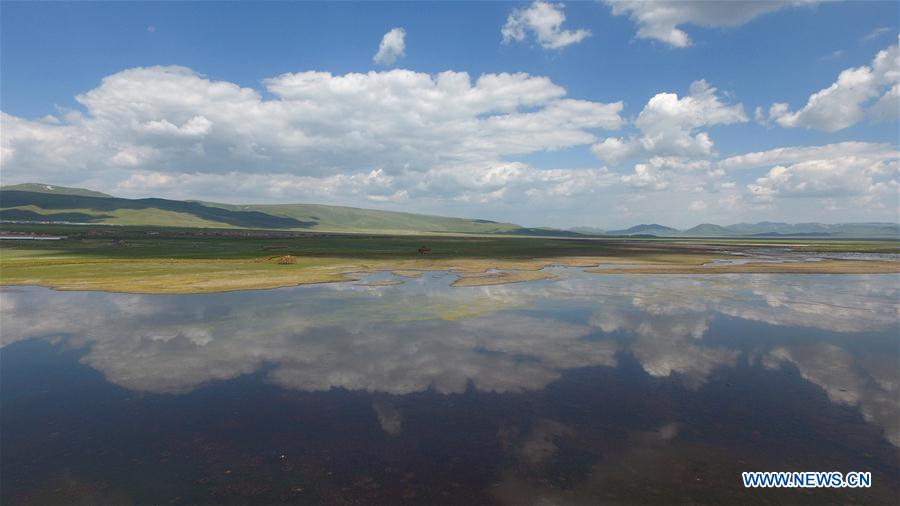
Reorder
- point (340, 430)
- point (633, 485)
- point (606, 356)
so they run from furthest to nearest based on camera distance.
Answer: point (606, 356), point (340, 430), point (633, 485)

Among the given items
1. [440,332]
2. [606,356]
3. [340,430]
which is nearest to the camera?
[340,430]

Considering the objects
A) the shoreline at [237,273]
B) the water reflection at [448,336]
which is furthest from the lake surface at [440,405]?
the shoreline at [237,273]

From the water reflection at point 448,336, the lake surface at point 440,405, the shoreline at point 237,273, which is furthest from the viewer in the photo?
the shoreline at point 237,273

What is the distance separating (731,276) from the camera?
172 ft

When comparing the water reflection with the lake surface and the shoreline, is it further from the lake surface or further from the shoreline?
the shoreline

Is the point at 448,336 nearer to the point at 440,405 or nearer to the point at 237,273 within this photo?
the point at 440,405

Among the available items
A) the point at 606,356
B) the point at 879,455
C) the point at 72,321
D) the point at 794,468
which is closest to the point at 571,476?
the point at 794,468

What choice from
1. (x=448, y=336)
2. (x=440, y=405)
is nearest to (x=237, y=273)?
(x=448, y=336)

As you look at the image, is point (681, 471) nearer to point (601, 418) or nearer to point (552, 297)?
point (601, 418)

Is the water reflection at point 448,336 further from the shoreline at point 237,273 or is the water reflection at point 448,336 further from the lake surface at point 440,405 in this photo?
the shoreline at point 237,273

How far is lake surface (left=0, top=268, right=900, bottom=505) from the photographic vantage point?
10609mm

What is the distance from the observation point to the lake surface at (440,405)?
10.6 meters

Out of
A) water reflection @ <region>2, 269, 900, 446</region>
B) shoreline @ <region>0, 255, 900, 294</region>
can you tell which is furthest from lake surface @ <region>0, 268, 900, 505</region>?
shoreline @ <region>0, 255, 900, 294</region>

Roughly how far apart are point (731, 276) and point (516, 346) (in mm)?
42718
